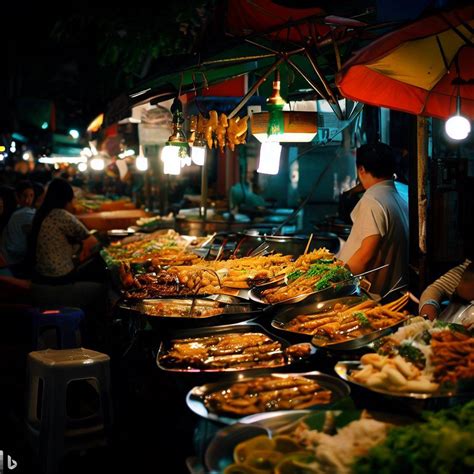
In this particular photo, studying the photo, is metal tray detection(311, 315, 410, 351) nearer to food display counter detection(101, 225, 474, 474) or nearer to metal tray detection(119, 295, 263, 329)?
food display counter detection(101, 225, 474, 474)

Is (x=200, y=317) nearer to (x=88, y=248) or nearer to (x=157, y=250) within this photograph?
(x=157, y=250)

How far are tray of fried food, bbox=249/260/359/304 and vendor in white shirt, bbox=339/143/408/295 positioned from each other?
0.39 metres

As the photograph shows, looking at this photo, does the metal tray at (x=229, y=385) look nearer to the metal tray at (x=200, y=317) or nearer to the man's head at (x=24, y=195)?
the metal tray at (x=200, y=317)

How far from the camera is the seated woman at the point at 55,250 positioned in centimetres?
949

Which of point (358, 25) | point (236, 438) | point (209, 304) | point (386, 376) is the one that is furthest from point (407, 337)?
point (358, 25)

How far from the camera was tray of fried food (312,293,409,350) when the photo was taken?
4.09 m

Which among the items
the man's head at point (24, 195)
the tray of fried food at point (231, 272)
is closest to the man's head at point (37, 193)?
the man's head at point (24, 195)

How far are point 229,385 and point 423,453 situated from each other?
1.30 meters

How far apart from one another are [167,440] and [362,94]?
3.24 m

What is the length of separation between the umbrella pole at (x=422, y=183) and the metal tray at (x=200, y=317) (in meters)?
1.82

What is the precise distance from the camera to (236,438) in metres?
3.11

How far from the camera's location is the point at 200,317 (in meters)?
5.07

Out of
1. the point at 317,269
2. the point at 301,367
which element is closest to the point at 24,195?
the point at 317,269

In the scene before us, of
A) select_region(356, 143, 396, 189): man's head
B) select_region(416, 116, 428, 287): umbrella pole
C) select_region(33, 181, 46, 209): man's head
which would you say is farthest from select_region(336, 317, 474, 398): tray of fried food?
select_region(33, 181, 46, 209): man's head
